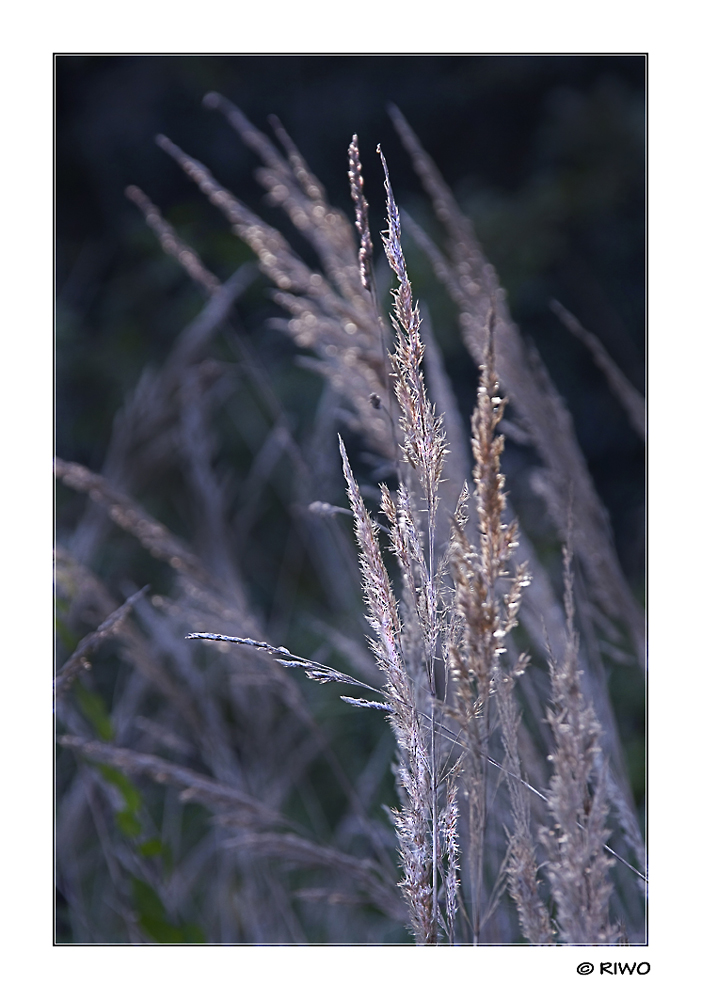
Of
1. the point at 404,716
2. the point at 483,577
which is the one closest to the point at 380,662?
the point at 404,716

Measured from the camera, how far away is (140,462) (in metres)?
1.88

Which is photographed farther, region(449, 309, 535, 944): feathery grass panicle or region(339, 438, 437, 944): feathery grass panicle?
region(339, 438, 437, 944): feathery grass panicle

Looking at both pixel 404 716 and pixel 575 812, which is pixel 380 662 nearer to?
pixel 404 716

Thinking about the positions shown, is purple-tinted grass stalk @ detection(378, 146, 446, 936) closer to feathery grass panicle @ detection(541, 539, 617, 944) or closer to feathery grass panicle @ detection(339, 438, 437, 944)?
feathery grass panicle @ detection(339, 438, 437, 944)

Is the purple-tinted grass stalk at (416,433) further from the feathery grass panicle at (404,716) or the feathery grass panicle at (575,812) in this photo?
the feathery grass panicle at (575,812)

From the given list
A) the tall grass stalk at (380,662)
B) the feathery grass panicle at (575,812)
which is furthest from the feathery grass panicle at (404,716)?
the feathery grass panicle at (575,812)

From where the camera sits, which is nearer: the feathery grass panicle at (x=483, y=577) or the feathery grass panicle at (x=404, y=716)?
the feathery grass panicle at (x=483, y=577)

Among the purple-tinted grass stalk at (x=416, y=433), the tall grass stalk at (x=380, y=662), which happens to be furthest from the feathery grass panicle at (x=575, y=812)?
the purple-tinted grass stalk at (x=416, y=433)

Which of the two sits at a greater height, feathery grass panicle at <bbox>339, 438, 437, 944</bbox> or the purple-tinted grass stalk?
the purple-tinted grass stalk

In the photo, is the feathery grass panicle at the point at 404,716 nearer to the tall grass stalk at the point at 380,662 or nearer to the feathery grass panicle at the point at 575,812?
the tall grass stalk at the point at 380,662

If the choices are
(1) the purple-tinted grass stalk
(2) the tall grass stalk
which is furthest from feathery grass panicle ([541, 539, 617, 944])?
(1) the purple-tinted grass stalk

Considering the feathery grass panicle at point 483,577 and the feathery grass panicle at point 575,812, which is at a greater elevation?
the feathery grass panicle at point 483,577

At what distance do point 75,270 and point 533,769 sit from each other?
2.45 m

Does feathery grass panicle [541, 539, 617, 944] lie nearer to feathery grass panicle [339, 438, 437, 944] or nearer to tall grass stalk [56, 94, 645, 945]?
tall grass stalk [56, 94, 645, 945]
